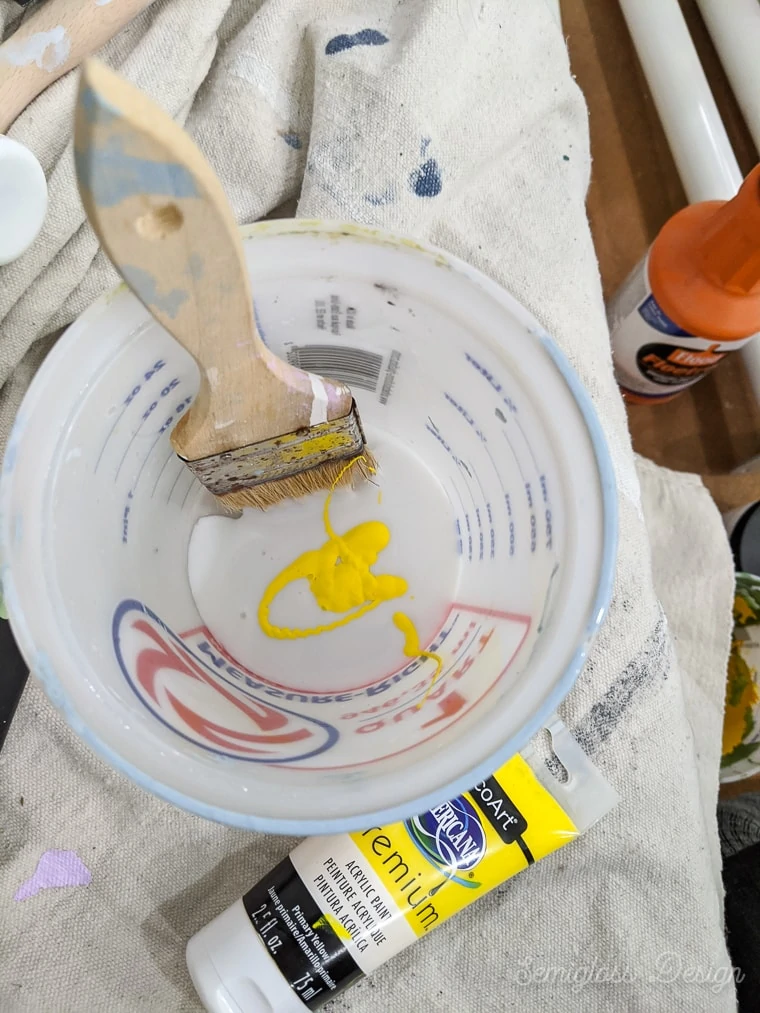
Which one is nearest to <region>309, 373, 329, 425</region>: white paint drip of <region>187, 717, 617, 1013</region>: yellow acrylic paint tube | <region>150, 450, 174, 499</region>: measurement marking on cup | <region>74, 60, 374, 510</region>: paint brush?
<region>74, 60, 374, 510</region>: paint brush

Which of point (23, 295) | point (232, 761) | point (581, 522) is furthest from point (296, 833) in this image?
point (23, 295)

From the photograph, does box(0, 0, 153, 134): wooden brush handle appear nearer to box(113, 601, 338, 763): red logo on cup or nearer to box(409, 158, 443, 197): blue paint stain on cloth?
box(409, 158, 443, 197): blue paint stain on cloth

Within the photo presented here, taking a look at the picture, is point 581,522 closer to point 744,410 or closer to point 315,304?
point 315,304

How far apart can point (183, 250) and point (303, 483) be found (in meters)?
0.22

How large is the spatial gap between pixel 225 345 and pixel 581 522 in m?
0.17

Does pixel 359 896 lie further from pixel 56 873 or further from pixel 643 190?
pixel 643 190

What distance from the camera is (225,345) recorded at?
30cm

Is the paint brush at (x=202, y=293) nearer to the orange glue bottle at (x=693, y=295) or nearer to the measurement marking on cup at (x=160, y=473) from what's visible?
the measurement marking on cup at (x=160, y=473)

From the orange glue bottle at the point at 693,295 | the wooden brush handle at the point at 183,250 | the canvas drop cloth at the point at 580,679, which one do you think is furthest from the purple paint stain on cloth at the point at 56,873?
the orange glue bottle at the point at 693,295

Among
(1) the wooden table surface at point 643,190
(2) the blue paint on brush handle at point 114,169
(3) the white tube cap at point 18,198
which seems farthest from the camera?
(1) the wooden table surface at point 643,190

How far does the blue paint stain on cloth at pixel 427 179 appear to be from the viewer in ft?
1.53

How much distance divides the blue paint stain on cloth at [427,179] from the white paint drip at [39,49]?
0.22m

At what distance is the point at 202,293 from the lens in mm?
264

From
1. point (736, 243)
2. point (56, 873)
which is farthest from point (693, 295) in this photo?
point (56, 873)
